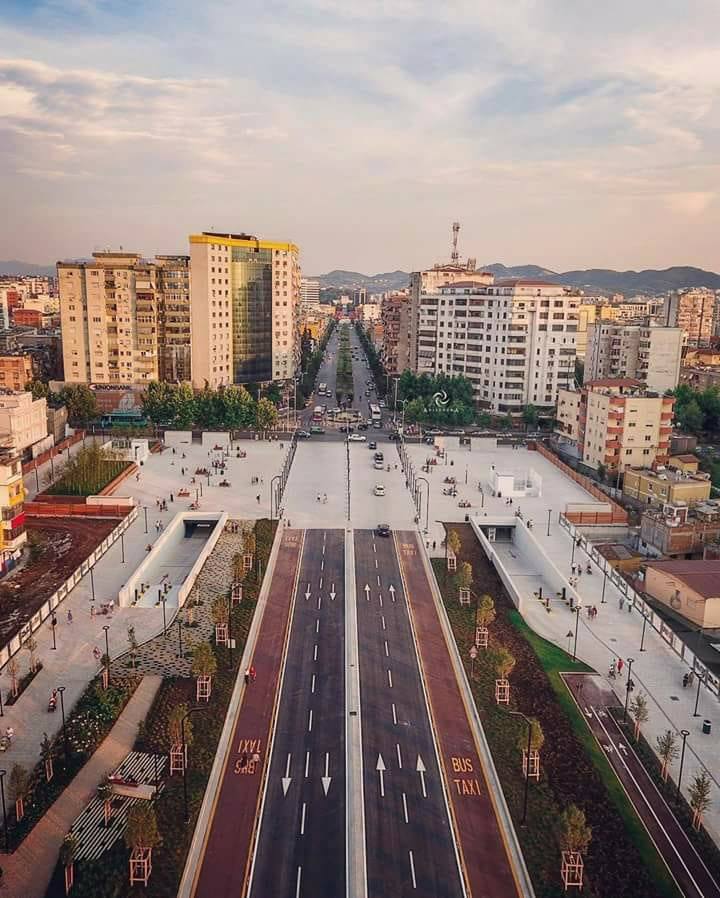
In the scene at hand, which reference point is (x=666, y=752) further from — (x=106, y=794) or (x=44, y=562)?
(x=44, y=562)

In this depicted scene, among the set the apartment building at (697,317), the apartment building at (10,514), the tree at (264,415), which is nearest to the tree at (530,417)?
the tree at (264,415)

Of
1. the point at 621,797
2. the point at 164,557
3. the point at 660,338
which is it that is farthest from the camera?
the point at 660,338

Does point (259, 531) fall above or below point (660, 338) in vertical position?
below

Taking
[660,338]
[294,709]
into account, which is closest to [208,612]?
[294,709]

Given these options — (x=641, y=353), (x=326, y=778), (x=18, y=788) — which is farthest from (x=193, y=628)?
(x=641, y=353)

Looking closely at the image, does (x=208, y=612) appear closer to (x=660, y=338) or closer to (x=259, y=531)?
(x=259, y=531)

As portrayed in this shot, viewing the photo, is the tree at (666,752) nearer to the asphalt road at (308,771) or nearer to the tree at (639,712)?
the tree at (639,712)

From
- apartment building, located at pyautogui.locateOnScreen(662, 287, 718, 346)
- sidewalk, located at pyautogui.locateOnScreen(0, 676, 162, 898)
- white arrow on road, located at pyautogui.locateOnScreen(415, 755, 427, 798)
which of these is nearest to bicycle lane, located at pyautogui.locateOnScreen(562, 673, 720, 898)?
white arrow on road, located at pyautogui.locateOnScreen(415, 755, 427, 798)
